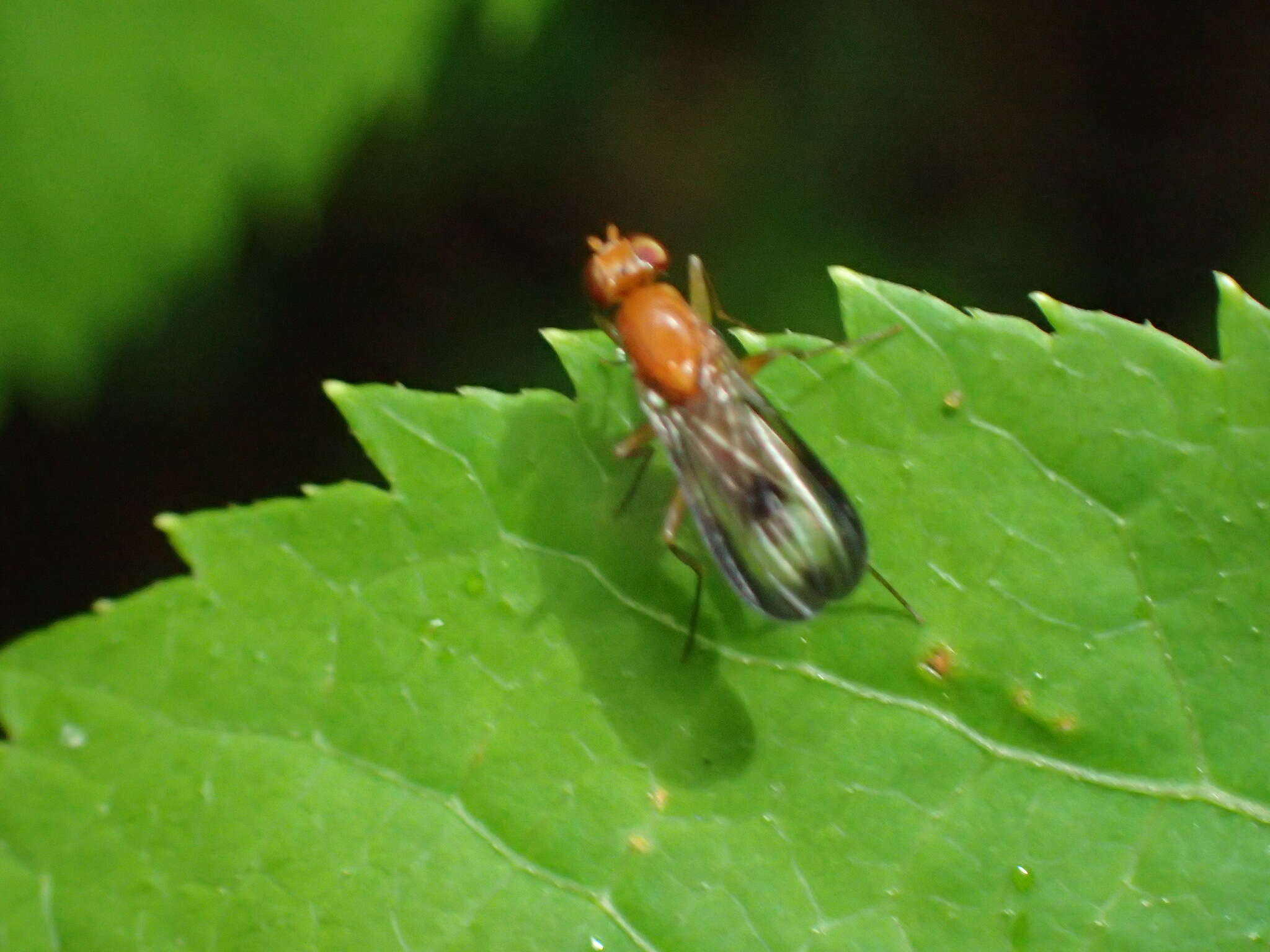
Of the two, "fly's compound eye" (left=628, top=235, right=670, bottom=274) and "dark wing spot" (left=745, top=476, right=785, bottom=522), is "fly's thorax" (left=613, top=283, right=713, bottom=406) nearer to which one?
"fly's compound eye" (left=628, top=235, right=670, bottom=274)

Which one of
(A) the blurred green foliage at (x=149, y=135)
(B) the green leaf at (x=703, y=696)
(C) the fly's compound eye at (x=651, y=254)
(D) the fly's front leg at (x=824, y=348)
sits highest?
(A) the blurred green foliage at (x=149, y=135)

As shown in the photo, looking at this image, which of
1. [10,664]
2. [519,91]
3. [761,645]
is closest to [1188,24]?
[519,91]

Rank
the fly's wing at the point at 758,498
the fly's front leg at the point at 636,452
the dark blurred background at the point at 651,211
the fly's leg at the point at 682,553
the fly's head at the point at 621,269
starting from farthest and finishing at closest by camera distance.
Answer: the dark blurred background at the point at 651,211, the fly's head at the point at 621,269, the fly's front leg at the point at 636,452, the fly's leg at the point at 682,553, the fly's wing at the point at 758,498

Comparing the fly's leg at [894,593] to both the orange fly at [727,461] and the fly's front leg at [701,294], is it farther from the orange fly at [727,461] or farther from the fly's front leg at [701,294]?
the fly's front leg at [701,294]

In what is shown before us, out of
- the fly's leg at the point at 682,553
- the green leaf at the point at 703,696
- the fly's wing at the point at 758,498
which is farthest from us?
the fly's leg at the point at 682,553

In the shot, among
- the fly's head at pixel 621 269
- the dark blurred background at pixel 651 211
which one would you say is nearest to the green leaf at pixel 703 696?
the fly's head at pixel 621 269

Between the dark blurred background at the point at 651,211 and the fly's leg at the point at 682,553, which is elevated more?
the dark blurred background at the point at 651,211

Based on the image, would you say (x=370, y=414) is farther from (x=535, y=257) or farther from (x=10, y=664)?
(x=535, y=257)

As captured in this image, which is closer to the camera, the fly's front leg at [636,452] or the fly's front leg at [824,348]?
the fly's front leg at [824,348]
